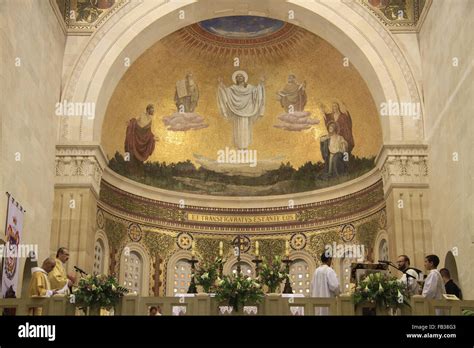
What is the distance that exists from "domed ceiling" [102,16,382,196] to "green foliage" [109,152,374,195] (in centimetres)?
3

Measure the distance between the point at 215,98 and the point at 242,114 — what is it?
103cm

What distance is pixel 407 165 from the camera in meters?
19.4

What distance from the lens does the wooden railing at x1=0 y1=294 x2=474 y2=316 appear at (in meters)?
12.0

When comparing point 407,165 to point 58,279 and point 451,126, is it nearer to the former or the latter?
point 451,126

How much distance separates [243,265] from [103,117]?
737 cm

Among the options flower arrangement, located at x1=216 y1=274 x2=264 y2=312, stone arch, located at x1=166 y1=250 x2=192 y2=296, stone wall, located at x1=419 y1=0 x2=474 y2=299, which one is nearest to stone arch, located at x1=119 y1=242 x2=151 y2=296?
stone arch, located at x1=166 y1=250 x2=192 y2=296

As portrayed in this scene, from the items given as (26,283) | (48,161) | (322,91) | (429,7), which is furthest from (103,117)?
(429,7)

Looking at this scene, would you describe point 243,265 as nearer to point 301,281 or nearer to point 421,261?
point 301,281

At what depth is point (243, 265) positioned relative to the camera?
Answer: 987 inches

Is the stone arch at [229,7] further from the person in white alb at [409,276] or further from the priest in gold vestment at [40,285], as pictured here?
the priest in gold vestment at [40,285]

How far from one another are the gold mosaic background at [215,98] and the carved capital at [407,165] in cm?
282

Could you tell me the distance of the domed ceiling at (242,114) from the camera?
2322 cm

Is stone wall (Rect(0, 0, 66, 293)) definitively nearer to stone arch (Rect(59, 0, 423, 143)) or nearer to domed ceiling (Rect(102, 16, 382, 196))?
stone arch (Rect(59, 0, 423, 143))

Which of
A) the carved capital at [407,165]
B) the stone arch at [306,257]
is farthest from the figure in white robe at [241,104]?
the carved capital at [407,165]
